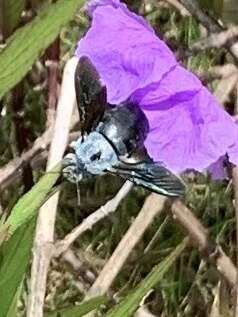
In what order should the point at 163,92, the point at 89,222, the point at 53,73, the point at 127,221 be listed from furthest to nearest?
the point at 127,221 → the point at 53,73 → the point at 89,222 → the point at 163,92

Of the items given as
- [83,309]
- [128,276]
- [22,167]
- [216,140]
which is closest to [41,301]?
[83,309]

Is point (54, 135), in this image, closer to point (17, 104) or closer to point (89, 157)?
point (17, 104)

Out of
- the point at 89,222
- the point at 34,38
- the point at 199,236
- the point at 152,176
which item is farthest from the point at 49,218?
the point at 34,38

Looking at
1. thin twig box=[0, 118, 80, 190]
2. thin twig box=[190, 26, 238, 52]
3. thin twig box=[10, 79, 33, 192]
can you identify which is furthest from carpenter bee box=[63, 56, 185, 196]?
thin twig box=[10, 79, 33, 192]

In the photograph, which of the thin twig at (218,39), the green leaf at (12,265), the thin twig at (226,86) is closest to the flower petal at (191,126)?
the green leaf at (12,265)

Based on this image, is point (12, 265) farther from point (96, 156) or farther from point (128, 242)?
point (128, 242)

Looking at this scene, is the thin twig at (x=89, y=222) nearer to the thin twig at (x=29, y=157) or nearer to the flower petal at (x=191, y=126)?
the thin twig at (x=29, y=157)
